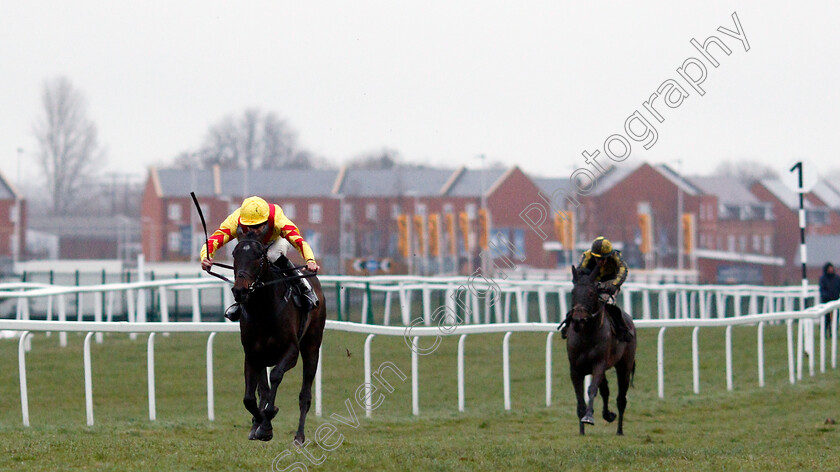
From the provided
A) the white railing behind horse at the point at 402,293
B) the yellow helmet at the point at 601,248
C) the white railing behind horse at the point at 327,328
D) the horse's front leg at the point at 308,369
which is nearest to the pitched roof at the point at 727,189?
the white railing behind horse at the point at 402,293

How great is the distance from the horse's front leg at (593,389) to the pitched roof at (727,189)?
66.1 metres

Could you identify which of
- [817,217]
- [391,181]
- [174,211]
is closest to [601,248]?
[391,181]

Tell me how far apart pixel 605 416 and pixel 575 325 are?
90 centimetres

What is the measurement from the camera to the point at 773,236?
72812mm

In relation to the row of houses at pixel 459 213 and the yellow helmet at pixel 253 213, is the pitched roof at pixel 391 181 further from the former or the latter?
the yellow helmet at pixel 253 213

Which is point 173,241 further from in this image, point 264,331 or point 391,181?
point 264,331

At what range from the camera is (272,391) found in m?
6.67

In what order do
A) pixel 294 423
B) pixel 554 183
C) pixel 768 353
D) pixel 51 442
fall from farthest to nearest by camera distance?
pixel 554 183 < pixel 768 353 < pixel 294 423 < pixel 51 442

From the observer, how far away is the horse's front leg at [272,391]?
6.62 meters

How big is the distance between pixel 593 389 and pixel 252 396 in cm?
332

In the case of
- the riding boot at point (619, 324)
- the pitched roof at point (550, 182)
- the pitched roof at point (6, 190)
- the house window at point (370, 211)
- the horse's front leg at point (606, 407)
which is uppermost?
the pitched roof at point (550, 182)

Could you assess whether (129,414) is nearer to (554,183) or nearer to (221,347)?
(221,347)

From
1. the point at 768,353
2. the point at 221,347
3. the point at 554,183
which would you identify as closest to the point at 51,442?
the point at 221,347

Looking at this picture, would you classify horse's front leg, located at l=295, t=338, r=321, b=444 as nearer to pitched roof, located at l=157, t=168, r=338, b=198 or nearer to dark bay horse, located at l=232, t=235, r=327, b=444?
dark bay horse, located at l=232, t=235, r=327, b=444
